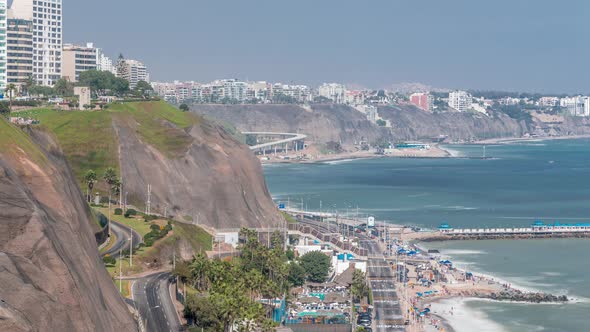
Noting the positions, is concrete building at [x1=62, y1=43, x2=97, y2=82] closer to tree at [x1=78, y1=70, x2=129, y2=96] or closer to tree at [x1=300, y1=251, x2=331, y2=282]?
tree at [x1=78, y1=70, x2=129, y2=96]

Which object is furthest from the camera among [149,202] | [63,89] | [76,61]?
[76,61]

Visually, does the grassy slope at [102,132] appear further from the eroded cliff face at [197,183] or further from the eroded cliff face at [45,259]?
the eroded cliff face at [45,259]

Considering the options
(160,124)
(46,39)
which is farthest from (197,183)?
(46,39)

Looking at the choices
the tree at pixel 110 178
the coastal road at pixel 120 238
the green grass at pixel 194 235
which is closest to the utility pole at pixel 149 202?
the tree at pixel 110 178

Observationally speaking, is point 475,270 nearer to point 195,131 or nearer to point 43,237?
point 195,131

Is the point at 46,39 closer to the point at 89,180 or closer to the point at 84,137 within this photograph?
the point at 84,137

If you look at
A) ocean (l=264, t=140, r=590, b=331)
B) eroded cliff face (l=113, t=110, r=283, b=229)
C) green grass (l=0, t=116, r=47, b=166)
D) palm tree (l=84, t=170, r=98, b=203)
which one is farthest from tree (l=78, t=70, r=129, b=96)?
green grass (l=0, t=116, r=47, b=166)
